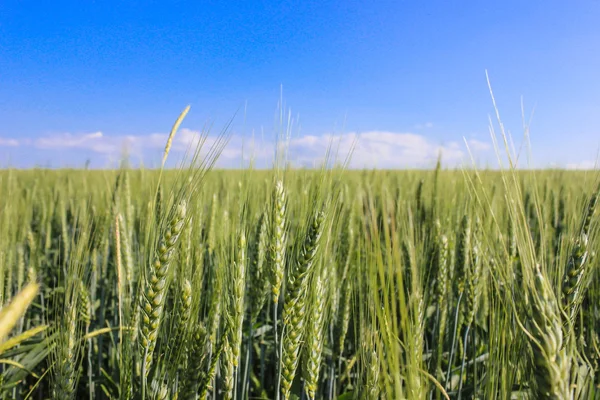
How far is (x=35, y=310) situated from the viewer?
3301 mm

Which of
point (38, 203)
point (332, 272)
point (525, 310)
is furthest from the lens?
point (38, 203)

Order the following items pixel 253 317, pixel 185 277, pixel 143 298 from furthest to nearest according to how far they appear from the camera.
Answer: pixel 253 317, pixel 185 277, pixel 143 298

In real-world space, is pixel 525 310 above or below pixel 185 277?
above

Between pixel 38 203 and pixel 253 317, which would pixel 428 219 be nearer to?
pixel 253 317

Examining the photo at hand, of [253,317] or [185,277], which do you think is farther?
[253,317]

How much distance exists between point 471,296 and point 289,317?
48.0 inches

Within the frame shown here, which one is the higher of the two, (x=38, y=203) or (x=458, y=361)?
(x=38, y=203)

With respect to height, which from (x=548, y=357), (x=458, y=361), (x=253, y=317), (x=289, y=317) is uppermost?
(x=548, y=357)

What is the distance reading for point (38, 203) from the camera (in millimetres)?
5742

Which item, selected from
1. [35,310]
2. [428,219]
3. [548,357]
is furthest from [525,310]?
[35,310]

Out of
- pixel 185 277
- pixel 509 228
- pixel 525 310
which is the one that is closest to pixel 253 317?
pixel 185 277

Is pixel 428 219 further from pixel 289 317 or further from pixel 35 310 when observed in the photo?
pixel 35 310

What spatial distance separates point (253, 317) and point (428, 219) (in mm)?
2110

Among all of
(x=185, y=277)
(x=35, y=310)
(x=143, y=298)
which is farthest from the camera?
(x=35, y=310)
